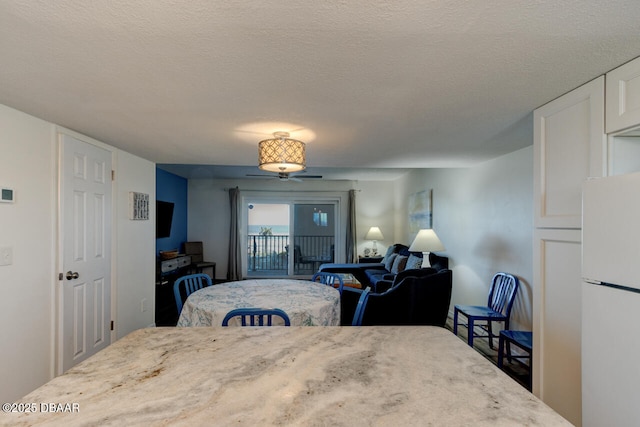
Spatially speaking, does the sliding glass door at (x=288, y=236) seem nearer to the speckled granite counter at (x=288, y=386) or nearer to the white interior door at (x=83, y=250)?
the white interior door at (x=83, y=250)

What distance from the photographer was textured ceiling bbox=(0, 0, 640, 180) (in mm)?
1095

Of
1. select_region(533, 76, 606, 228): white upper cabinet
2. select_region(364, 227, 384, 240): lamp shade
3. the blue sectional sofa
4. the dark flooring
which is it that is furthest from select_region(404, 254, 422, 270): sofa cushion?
select_region(533, 76, 606, 228): white upper cabinet

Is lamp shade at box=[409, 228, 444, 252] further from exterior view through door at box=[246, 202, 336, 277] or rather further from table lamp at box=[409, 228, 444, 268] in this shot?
exterior view through door at box=[246, 202, 336, 277]

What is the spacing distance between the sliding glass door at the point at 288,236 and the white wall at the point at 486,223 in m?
2.76

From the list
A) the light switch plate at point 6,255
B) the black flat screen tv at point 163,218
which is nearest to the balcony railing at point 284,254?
the black flat screen tv at point 163,218

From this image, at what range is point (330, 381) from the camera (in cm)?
98

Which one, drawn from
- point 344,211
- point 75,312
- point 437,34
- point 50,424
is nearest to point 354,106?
point 437,34

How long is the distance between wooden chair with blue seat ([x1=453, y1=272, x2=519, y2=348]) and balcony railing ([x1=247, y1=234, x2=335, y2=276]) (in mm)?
4290

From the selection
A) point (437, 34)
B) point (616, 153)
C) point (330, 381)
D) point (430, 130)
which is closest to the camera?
point (330, 381)

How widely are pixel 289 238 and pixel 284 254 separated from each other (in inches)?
15.6

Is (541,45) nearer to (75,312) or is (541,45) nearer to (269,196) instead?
(75,312)

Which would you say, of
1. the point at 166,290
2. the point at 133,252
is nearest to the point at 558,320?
the point at 133,252

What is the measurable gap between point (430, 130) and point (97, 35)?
2122mm

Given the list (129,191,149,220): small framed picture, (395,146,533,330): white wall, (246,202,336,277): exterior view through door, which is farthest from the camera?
(246,202,336,277): exterior view through door
